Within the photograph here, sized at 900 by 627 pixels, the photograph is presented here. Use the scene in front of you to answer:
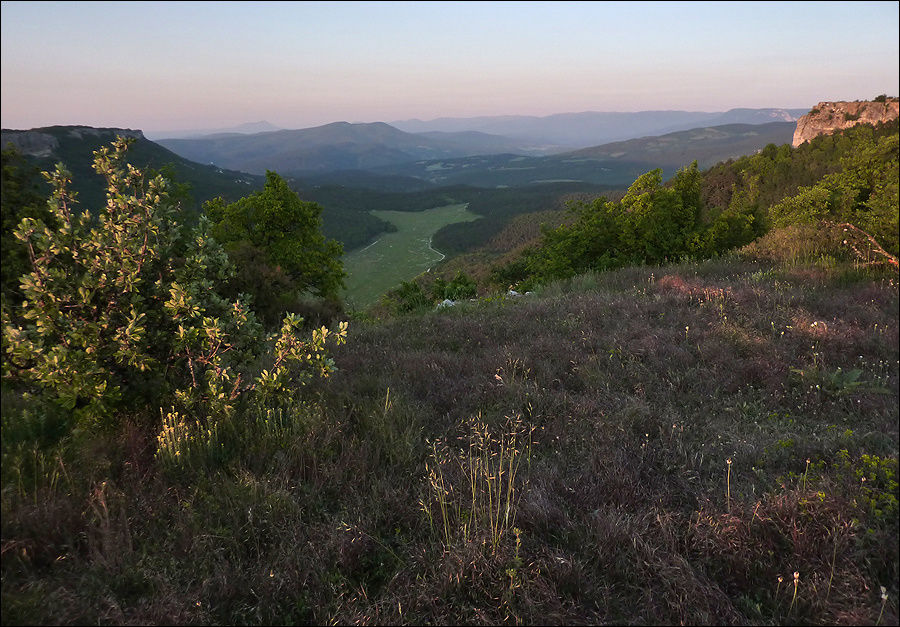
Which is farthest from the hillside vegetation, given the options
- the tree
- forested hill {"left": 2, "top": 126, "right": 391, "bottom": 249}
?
forested hill {"left": 2, "top": 126, "right": 391, "bottom": 249}

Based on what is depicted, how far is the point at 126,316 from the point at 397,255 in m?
113

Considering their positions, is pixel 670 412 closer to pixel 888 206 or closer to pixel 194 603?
pixel 888 206

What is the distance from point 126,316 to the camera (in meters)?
3.89

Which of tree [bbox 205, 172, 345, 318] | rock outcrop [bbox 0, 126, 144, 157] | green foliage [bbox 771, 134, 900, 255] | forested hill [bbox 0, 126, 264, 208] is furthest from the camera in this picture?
rock outcrop [bbox 0, 126, 144, 157]

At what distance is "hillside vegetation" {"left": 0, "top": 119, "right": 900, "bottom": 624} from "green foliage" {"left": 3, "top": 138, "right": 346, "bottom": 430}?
26mm

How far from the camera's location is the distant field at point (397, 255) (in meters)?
84.6

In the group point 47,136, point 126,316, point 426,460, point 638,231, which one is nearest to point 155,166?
point 47,136

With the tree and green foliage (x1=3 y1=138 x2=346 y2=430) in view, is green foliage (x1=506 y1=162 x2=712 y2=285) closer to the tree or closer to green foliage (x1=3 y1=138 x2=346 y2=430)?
green foliage (x1=3 y1=138 x2=346 y2=430)

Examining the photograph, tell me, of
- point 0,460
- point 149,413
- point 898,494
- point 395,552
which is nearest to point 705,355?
point 898,494

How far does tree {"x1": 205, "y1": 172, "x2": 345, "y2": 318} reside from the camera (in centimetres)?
2702

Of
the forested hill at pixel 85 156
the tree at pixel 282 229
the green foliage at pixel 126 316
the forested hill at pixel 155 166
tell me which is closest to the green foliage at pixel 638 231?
the green foliage at pixel 126 316

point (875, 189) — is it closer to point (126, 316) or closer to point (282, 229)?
point (126, 316)

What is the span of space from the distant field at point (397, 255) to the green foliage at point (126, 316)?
1905 inches

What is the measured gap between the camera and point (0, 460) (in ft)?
9.75
